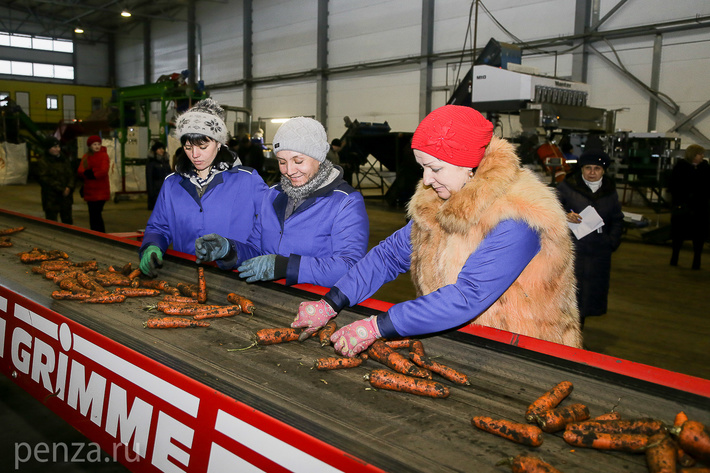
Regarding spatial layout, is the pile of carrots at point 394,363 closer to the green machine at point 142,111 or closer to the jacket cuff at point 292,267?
the jacket cuff at point 292,267

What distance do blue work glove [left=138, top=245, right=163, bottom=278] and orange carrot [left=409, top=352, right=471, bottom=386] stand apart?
153 centimetres

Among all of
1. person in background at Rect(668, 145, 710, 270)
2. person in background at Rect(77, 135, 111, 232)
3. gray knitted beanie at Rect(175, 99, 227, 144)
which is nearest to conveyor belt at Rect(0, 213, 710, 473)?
gray knitted beanie at Rect(175, 99, 227, 144)

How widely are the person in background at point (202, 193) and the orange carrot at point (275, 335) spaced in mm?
1041

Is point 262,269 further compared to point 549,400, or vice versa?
point 262,269

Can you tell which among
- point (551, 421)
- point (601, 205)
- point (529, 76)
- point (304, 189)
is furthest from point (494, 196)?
point (529, 76)

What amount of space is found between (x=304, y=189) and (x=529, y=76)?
5.58 meters

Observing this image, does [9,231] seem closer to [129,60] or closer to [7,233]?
[7,233]

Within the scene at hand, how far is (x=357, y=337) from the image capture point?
1.66 meters

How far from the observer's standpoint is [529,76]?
6.97 m

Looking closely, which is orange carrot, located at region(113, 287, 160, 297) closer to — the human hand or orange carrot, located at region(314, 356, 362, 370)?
the human hand

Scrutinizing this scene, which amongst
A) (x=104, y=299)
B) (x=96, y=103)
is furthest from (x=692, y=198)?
(x=96, y=103)

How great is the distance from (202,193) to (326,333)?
1272 millimetres

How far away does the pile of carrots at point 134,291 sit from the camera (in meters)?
A: 2.14

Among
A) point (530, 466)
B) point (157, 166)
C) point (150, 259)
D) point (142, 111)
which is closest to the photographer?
point (530, 466)
